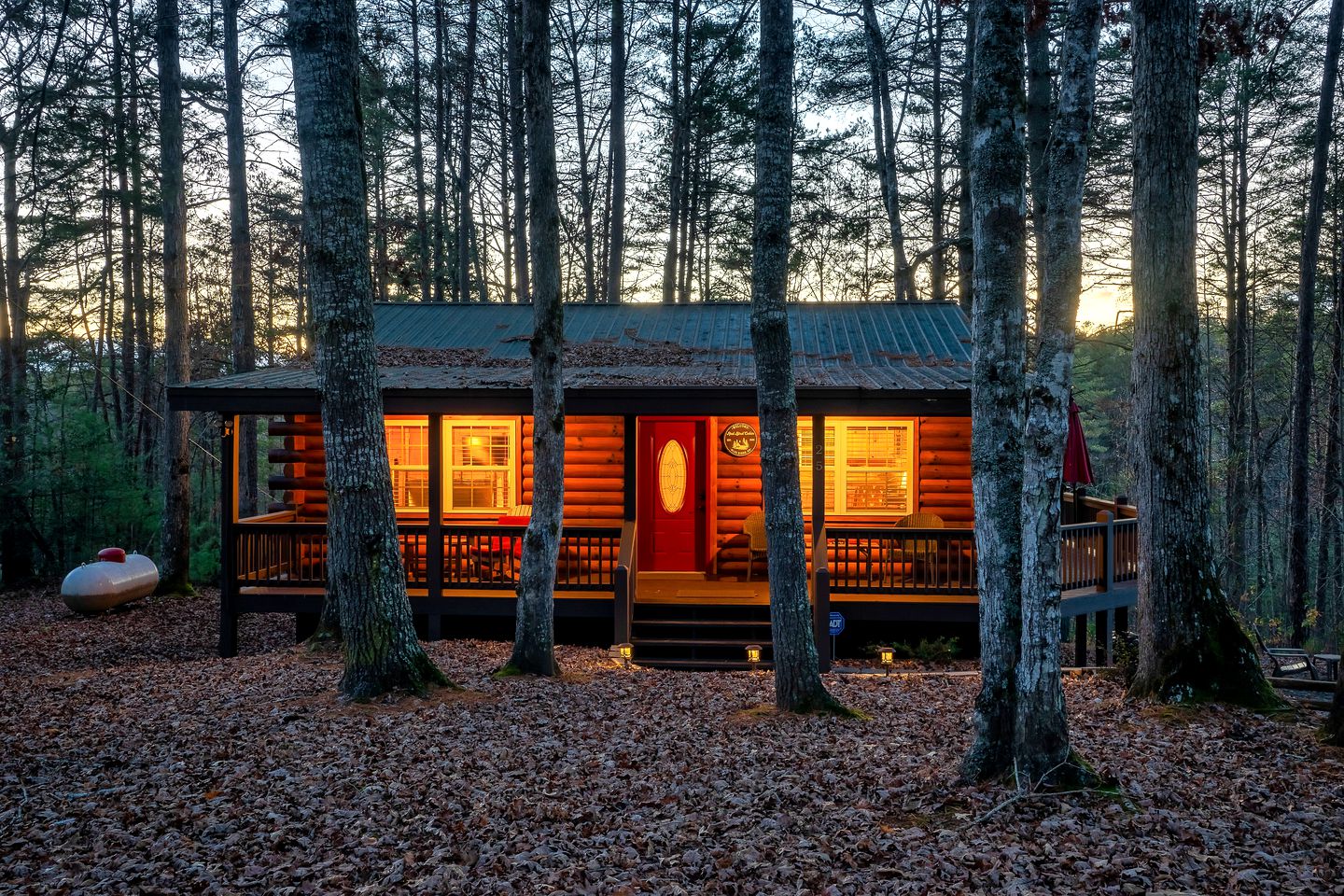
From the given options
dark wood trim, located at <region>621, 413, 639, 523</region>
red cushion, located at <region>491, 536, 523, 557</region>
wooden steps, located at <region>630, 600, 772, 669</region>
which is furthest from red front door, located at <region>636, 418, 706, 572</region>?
red cushion, located at <region>491, 536, 523, 557</region>

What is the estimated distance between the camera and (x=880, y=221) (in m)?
22.0

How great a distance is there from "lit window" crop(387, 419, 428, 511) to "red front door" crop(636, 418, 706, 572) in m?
3.33

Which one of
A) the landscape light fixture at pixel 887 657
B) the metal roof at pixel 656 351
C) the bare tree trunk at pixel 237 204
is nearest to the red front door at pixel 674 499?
the metal roof at pixel 656 351

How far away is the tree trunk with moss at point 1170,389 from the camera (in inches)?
278

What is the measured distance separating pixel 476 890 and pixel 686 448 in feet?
32.6

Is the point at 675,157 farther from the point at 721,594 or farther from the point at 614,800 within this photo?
the point at 614,800

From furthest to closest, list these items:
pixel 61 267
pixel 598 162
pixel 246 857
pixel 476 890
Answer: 1. pixel 598 162
2. pixel 61 267
3. pixel 246 857
4. pixel 476 890

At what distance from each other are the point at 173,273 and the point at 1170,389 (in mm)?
14992

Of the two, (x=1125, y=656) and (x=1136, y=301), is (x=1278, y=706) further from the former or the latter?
(x=1136, y=301)

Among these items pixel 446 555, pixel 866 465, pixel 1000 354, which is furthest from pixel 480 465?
pixel 1000 354

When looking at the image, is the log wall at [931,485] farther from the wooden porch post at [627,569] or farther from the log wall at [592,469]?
the wooden porch post at [627,569]

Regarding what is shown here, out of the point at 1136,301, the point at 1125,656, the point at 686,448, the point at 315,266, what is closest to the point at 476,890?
the point at 315,266

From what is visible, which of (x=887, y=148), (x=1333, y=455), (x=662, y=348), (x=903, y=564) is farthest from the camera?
(x=887, y=148)

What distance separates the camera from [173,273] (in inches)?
585
